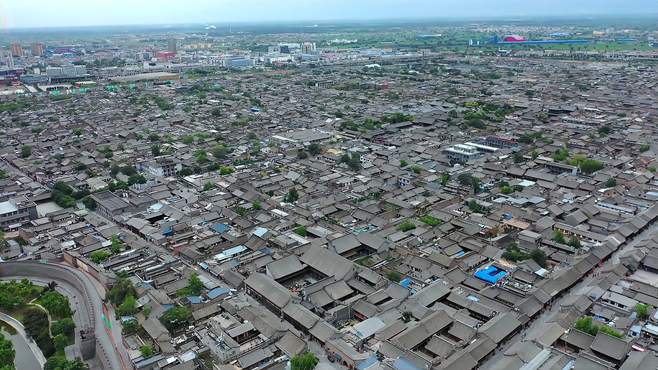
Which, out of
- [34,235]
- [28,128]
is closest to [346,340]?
[34,235]

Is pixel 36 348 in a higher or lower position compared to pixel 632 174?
lower

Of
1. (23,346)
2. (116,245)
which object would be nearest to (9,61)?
(116,245)

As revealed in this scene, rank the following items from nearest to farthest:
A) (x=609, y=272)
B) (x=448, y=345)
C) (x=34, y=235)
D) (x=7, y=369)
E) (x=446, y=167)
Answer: (x=7, y=369) < (x=448, y=345) < (x=609, y=272) < (x=34, y=235) < (x=446, y=167)

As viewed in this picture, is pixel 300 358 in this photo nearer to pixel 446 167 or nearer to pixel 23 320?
pixel 23 320

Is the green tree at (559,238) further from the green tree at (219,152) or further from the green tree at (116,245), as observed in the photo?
the green tree at (219,152)

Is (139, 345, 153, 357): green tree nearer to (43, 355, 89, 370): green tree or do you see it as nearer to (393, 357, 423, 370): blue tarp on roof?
(43, 355, 89, 370): green tree

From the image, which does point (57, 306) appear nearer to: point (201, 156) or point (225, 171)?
point (225, 171)
